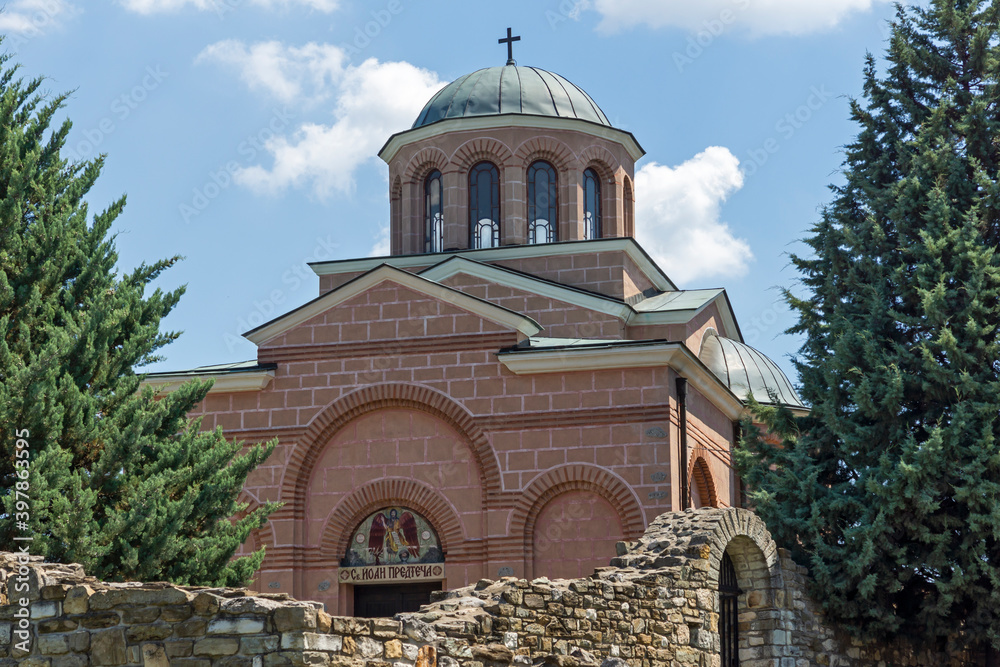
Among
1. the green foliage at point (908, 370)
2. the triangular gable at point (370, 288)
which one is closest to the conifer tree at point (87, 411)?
the triangular gable at point (370, 288)

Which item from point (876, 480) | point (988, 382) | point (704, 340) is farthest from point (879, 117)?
point (704, 340)

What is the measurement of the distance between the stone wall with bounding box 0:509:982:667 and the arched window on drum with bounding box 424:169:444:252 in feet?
29.1

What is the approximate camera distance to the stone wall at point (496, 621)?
6.88 m

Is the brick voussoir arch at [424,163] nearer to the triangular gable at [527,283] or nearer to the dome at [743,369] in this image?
the triangular gable at [527,283]

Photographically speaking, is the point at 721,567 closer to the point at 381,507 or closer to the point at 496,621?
the point at 496,621

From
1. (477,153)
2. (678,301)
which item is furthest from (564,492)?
(477,153)

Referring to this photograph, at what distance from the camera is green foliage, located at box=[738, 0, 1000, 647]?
1207 cm

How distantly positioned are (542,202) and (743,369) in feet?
14.2

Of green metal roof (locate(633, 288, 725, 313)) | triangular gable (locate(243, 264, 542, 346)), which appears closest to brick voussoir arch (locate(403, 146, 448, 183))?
green metal roof (locate(633, 288, 725, 313))

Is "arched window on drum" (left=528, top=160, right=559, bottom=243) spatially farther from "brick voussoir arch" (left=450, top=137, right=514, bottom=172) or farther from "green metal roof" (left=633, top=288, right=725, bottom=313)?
"green metal roof" (left=633, top=288, right=725, bottom=313)

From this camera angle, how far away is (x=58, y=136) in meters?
11.0

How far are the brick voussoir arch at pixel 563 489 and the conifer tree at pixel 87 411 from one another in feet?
13.8

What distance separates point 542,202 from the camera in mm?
19297

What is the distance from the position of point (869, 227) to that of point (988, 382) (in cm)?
240
